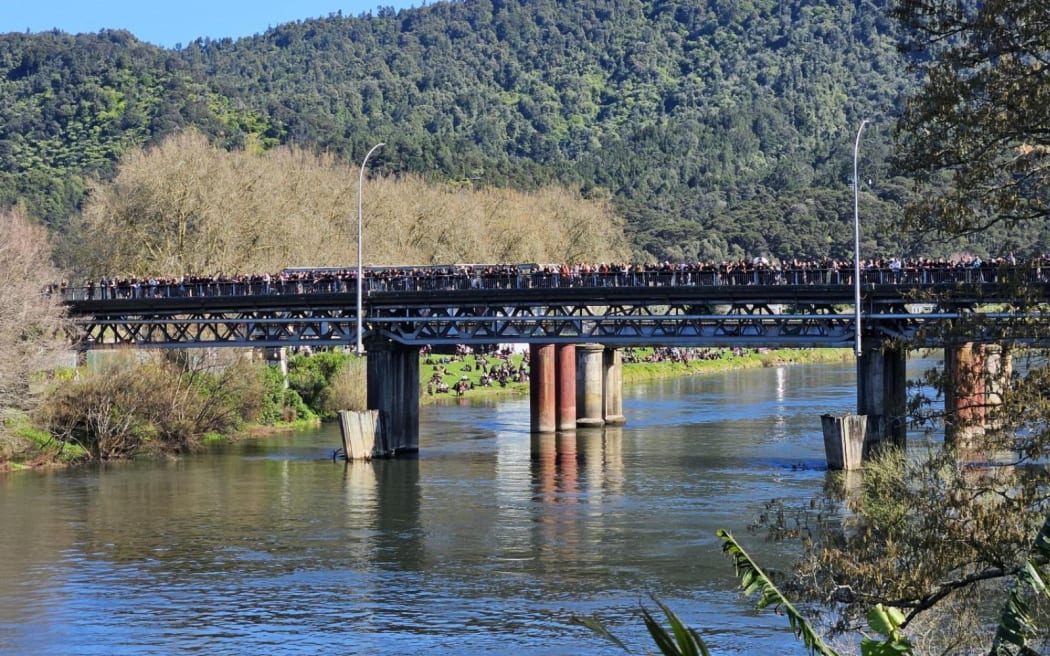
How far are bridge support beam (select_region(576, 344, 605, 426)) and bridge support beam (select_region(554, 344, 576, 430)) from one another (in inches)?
45.9

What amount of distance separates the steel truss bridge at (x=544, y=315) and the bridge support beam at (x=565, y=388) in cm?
334

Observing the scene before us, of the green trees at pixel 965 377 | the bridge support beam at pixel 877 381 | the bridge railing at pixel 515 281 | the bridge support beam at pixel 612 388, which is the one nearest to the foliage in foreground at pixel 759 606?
the green trees at pixel 965 377

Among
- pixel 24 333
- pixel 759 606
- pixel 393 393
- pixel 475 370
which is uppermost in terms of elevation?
pixel 24 333

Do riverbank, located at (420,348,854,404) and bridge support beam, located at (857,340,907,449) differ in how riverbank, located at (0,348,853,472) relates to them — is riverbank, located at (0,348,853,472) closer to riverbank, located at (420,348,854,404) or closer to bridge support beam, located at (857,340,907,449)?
riverbank, located at (420,348,854,404)

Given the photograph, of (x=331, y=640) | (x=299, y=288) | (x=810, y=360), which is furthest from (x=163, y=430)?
(x=810, y=360)

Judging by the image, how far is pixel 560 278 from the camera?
220 ft

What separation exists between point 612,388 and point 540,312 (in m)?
9.19

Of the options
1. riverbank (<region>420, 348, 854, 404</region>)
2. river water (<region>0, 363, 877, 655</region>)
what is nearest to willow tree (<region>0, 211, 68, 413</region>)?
river water (<region>0, 363, 877, 655</region>)

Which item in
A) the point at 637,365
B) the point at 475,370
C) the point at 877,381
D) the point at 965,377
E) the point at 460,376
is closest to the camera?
the point at 965,377

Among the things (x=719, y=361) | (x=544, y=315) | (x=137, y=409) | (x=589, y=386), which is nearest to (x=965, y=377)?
(x=544, y=315)

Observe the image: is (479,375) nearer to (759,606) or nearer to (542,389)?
(542,389)

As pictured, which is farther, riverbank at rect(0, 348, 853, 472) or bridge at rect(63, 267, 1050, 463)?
riverbank at rect(0, 348, 853, 472)

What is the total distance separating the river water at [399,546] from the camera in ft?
115

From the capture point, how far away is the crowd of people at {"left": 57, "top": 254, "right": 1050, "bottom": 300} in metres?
60.7
